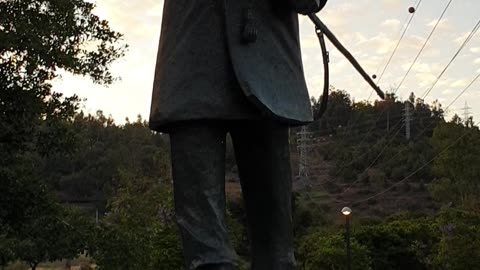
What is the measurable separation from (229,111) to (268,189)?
0.42m

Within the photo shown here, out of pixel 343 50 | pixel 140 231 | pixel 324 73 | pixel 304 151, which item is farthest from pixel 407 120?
pixel 324 73

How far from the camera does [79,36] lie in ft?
37.2

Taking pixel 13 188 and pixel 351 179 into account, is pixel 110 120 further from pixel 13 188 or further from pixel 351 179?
pixel 13 188

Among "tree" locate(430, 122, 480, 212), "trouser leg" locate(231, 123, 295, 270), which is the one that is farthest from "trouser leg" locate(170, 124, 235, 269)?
"tree" locate(430, 122, 480, 212)

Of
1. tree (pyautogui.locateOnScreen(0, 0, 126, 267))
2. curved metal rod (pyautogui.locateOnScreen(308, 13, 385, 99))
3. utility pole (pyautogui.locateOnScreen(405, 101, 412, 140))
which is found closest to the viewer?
curved metal rod (pyautogui.locateOnScreen(308, 13, 385, 99))

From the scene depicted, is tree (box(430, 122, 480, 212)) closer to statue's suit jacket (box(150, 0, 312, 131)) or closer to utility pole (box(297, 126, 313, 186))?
utility pole (box(297, 126, 313, 186))

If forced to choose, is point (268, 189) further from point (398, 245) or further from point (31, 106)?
point (398, 245)

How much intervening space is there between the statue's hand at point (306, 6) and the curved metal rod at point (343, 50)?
5.2 inches

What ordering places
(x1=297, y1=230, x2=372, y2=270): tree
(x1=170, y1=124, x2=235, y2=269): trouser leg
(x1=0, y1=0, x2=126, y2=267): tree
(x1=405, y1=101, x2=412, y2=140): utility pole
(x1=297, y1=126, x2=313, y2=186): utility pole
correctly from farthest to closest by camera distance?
(x1=405, y1=101, x2=412, y2=140): utility pole
(x1=297, y1=126, x2=313, y2=186): utility pole
(x1=297, y1=230, x2=372, y2=270): tree
(x1=0, y1=0, x2=126, y2=267): tree
(x1=170, y1=124, x2=235, y2=269): trouser leg

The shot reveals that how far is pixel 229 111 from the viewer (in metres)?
2.84

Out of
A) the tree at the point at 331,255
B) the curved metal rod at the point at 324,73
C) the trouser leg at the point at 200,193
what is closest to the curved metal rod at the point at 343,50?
the curved metal rod at the point at 324,73

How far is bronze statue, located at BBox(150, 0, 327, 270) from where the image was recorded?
2809mm

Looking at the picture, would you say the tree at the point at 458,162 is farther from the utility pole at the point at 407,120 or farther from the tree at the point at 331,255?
the utility pole at the point at 407,120

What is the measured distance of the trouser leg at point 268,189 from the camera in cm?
304
